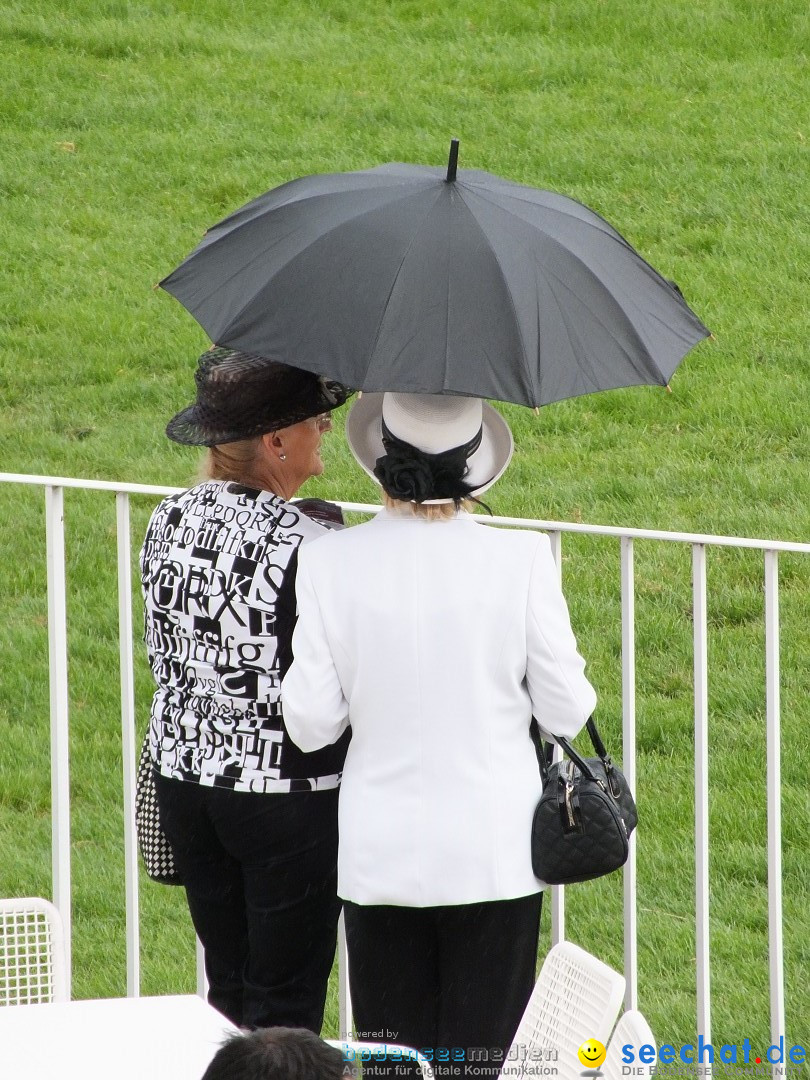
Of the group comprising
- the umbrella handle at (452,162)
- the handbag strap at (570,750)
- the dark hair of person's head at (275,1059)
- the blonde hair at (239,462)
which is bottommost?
the dark hair of person's head at (275,1059)

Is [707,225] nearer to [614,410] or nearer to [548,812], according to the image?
[614,410]

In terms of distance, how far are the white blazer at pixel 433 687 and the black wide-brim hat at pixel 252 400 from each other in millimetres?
302

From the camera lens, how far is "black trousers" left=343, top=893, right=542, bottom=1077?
109 inches

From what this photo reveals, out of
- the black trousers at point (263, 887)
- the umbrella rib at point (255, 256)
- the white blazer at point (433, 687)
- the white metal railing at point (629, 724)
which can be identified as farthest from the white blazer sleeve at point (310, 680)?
the white metal railing at point (629, 724)

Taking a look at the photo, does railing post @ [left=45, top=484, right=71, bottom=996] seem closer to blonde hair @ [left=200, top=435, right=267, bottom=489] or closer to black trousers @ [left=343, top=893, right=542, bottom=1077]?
blonde hair @ [left=200, top=435, right=267, bottom=489]

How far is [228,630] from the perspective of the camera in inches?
109

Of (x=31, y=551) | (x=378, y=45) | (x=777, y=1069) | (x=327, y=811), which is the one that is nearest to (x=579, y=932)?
(x=777, y=1069)

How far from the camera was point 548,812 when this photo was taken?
2.70 m

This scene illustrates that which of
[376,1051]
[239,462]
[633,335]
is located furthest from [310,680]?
[633,335]

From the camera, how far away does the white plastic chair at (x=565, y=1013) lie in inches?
93.7

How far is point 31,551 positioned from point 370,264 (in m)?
4.08

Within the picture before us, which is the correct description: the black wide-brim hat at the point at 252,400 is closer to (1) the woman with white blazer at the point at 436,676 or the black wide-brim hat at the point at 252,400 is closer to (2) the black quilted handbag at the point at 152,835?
(1) the woman with white blazer at the point at 436,676

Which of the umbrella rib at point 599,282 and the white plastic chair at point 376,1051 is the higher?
the umbrella rib at point 599,282

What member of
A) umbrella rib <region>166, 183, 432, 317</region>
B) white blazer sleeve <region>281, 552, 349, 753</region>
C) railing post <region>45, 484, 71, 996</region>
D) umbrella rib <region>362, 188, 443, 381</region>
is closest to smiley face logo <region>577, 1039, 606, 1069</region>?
white blazer sleeve <region>281, 552, 349, 753</region>
